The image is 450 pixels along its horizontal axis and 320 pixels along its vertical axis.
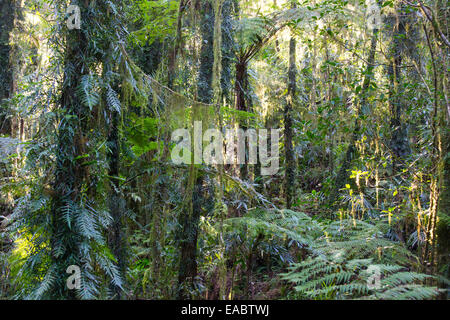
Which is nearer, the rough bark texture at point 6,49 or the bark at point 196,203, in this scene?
the bark at point 196,203

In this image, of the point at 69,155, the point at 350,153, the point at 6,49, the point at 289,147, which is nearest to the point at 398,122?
the point at 350,153

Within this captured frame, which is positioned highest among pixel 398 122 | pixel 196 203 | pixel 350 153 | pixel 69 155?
pixel 398 122

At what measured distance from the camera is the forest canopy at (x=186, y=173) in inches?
88.7

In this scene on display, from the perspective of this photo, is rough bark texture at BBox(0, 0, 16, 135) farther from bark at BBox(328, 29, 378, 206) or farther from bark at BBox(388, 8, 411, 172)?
bark at BBox(388, 8, 411, 172)

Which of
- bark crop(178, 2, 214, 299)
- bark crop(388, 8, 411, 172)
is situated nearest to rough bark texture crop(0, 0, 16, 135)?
bark crop(178, 2, 214, 299)

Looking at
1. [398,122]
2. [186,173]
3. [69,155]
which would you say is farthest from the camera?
[398,122]

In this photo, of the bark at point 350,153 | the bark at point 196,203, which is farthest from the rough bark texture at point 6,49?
the bark at point 350,153

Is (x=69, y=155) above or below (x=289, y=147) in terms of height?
below

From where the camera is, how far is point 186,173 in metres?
3.74

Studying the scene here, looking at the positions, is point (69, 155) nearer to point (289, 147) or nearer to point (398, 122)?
point (289, 147)

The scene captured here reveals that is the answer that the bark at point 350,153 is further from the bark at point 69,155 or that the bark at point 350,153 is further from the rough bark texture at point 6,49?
the rough bark texture at point 6,49

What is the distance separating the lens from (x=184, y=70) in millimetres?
4250

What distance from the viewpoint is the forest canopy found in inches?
88.7
